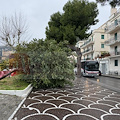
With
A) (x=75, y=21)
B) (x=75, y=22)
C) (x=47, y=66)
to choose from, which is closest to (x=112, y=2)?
(x=47, y=66)

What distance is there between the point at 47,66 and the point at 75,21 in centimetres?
1261

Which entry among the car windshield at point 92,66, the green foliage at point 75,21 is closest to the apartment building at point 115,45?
the car windshield at point 92,66

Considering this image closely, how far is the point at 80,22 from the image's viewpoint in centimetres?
1842

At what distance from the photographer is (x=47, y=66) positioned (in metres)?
7.43

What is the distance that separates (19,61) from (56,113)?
5003mm

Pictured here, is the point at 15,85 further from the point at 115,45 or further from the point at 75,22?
the point at 115,45

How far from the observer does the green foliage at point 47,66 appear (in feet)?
24.1

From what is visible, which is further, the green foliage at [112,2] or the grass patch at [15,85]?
the green foliage at [112,2]

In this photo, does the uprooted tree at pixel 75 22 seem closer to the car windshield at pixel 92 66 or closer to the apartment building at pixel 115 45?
the car windshield at pixel 92 66

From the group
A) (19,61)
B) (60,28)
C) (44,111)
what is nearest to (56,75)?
(19,61)

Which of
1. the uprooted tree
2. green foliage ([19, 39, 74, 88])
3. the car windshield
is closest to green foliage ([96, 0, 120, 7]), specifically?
green foliage ([19, 39, 74, 88])

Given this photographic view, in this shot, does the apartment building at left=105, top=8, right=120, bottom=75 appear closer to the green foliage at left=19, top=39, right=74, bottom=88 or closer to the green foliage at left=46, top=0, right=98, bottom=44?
the green foliage at left=46, top=0, right=98, bottom=44

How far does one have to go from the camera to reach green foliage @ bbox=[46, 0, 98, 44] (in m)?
17.6

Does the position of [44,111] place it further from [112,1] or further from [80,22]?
[80,22]
